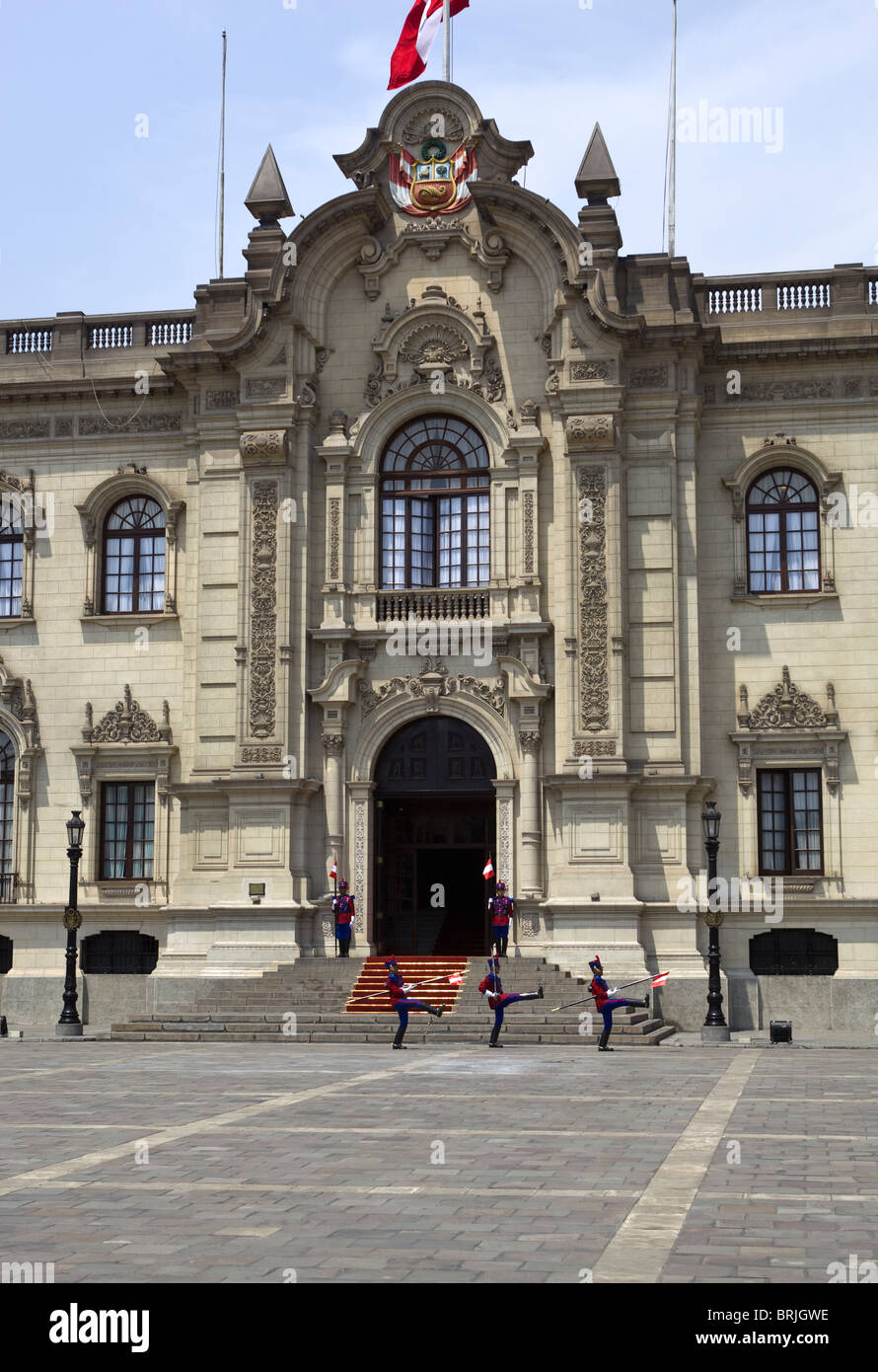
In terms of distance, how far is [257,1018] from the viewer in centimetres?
3098

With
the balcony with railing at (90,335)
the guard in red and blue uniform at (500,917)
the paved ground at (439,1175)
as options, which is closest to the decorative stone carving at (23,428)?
the balcony with railing at (90,335)

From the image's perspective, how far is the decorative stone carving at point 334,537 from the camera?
36000 mm

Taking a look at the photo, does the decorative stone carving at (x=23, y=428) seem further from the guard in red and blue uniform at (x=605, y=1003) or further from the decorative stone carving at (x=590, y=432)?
the guard in red and blue uniform at (x=605, y=1003)

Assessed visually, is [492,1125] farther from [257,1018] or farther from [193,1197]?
[257,1018]

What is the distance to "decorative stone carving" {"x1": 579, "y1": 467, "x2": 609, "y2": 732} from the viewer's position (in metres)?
34.1

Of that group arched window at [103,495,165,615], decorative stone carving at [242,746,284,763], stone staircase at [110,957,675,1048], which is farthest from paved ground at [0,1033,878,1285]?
arched window at [103,495,165,615]

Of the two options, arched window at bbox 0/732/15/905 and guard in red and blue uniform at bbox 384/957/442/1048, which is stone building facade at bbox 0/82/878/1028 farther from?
guard in red and blue uniform at bbox 384/957/442/1048

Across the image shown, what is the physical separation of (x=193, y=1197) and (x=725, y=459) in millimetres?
26778

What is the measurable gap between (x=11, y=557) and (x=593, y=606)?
14027 mm

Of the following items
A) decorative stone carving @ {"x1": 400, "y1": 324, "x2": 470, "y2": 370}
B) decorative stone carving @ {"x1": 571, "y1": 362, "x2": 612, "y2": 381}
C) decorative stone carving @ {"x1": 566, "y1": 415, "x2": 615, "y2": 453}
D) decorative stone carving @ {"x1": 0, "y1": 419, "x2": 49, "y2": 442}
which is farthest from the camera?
decorative stone carving @ {"x1": 0, "y1": 419, "x2": 49, "y2": 442}

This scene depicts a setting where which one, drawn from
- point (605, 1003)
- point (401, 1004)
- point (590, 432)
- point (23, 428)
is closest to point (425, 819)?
point (590, 432)

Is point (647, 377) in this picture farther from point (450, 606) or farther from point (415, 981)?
point (415, 981)

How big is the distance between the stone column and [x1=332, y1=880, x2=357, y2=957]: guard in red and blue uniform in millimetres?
3651
